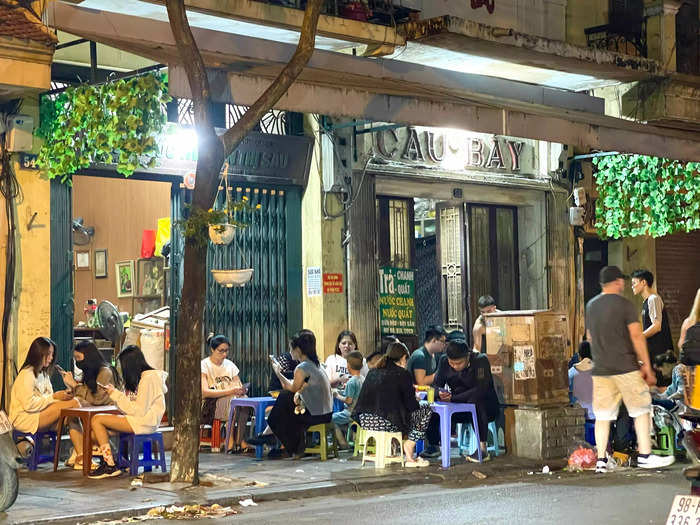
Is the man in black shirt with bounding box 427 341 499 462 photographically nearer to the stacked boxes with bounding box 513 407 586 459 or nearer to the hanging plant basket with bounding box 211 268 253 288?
the stacked boxes with bounding box 513 407 586 459

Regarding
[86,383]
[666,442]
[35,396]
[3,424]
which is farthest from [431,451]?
[3,424]

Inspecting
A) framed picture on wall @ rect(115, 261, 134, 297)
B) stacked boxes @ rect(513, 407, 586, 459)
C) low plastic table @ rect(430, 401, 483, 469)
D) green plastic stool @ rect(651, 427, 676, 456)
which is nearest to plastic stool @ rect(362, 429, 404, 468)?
low plastic table @ rect(430, 401, 483, 469)

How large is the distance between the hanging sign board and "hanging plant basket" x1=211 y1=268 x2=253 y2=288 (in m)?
3.07

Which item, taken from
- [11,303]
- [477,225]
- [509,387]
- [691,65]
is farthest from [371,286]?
[691,65]

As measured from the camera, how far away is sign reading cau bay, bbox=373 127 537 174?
1808cm

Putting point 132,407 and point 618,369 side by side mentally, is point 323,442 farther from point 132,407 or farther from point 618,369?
point 618,369

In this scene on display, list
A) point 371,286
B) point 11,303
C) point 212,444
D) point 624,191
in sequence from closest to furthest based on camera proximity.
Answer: point 11,303 < point 212,444 < point 371,286 < point 624,191

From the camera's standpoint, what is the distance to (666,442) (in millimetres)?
13375

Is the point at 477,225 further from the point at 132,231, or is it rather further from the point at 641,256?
the point at 132,231

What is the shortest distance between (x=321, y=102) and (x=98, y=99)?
247 cm

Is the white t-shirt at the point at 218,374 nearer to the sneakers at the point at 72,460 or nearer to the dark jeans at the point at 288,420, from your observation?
the dark jeans at the point at 288,420

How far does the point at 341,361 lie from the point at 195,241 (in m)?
4.92

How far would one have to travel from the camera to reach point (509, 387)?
1377 cm

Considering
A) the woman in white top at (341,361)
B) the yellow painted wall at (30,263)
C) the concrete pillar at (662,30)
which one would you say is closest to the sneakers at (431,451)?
the woman in white top at (341,361)
